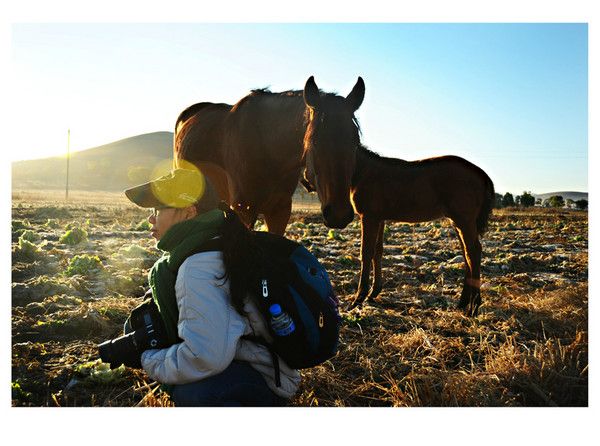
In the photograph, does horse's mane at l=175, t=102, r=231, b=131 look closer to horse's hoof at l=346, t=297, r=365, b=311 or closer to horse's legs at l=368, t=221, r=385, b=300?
horse's legs at l=368, t=221, r=385, b=300

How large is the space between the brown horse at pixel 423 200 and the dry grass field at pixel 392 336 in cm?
55

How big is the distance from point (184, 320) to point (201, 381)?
1.31 feet

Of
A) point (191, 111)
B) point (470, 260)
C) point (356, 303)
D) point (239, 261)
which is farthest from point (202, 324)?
point (191, 111)

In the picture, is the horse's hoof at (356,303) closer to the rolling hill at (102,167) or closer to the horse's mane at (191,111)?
the horse's mane at (191,111)

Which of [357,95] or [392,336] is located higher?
[357,95]

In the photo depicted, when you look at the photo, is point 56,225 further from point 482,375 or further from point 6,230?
point 482,375

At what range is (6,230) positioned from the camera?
12.4ft

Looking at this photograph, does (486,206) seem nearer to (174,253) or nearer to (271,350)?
(271,350)

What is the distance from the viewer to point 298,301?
208 cm

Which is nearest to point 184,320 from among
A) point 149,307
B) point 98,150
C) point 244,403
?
point 149,307

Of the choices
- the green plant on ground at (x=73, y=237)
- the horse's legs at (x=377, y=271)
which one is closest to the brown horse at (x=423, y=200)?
the horse's legs at (x=377, y=271)

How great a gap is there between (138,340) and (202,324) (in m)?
0.50

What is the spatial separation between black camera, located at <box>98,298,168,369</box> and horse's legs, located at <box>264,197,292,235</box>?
2.84m

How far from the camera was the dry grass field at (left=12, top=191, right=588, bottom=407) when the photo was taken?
3154 millimetres
